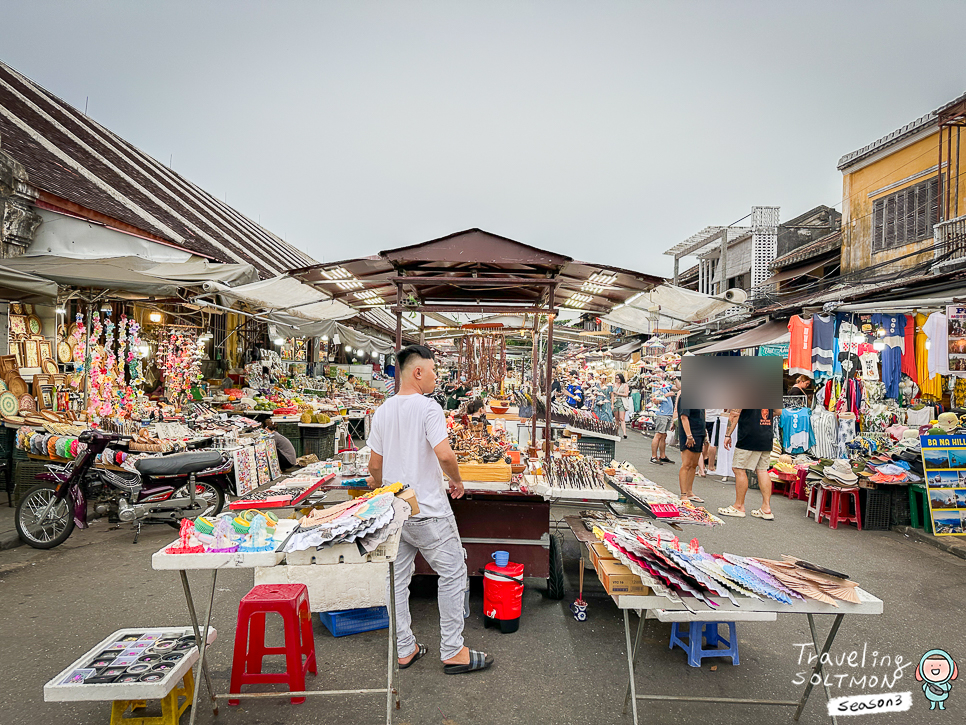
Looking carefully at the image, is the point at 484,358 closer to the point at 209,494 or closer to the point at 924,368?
the point at 209,494

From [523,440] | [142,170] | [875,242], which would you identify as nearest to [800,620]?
[523,440]

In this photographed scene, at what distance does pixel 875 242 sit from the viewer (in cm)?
1198

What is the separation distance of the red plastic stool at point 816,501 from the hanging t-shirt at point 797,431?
8.87 feet

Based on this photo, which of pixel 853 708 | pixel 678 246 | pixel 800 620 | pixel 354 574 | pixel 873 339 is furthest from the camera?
pixel 678 246

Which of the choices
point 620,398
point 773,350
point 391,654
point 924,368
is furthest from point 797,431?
point 391,654

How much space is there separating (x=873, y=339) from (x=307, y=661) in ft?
25.6

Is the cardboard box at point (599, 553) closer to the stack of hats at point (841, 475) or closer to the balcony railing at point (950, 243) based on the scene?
the stack of hats at point (841, 475)

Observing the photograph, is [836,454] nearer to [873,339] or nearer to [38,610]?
[873,339]

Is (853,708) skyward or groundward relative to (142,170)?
groundward

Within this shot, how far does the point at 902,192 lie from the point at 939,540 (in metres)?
8.84

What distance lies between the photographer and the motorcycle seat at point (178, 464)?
567 cm

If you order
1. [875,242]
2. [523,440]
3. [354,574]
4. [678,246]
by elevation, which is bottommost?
[354,574]

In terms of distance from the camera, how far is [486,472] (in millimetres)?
4246

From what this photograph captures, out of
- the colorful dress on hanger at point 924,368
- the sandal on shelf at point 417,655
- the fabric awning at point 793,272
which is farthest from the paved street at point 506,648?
the fabric awning at point 793,272
